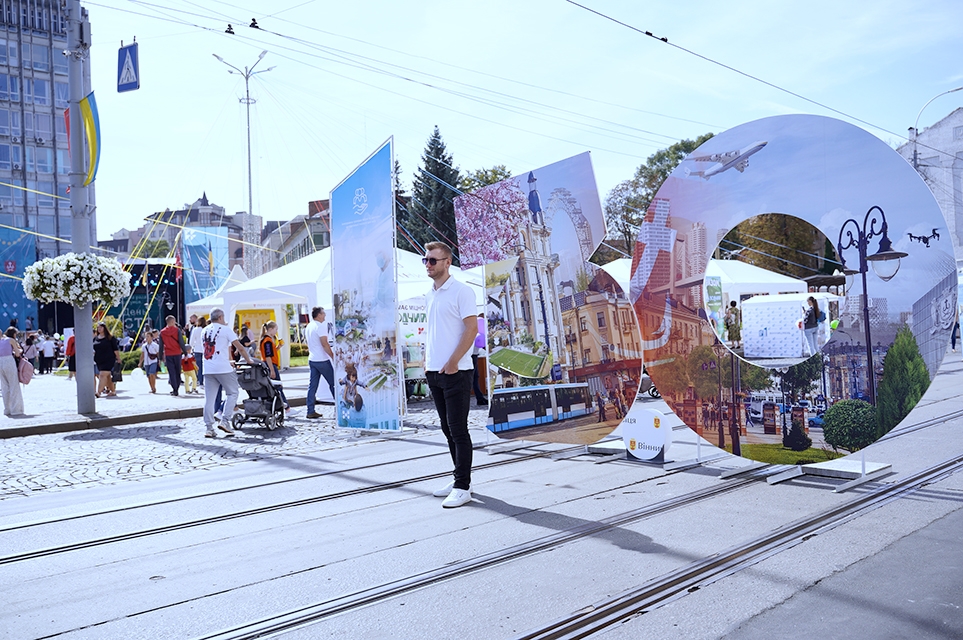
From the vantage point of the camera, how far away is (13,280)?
138 feet

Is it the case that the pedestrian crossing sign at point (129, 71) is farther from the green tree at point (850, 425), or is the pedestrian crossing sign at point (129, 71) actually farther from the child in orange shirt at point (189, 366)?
the green tree at point (850, 425)

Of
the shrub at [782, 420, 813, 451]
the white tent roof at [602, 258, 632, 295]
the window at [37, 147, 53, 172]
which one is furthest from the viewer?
the window at [37, 147, 53, 172]

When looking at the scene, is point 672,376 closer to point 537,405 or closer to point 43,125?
point 537,405

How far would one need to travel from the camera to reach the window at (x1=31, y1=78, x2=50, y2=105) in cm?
5928

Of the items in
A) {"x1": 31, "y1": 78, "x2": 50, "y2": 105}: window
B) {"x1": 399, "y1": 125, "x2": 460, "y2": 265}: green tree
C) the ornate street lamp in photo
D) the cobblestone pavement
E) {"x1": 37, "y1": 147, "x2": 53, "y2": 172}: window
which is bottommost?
the cobblestone pavement

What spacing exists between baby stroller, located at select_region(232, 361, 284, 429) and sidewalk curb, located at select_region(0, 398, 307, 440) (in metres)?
2.89

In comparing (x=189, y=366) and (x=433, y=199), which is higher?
(x=433, y=199)

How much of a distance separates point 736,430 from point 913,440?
3161 millimetres

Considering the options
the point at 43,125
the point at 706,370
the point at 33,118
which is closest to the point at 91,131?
the point at 706,370

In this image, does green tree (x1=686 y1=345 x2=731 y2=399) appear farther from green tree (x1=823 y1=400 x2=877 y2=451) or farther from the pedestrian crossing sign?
the pedestrian crossing sign

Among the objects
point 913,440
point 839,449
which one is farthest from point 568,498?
point 913,440

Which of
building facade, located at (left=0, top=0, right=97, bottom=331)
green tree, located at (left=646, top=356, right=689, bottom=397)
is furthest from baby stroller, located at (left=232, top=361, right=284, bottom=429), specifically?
building facade, located at (left=0, top=0, right=97, bottom=331)

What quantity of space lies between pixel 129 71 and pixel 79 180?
2152 mm

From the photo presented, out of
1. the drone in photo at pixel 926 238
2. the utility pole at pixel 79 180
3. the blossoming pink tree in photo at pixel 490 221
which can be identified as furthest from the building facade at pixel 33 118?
the drone in photo at pixel 926 238
